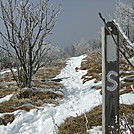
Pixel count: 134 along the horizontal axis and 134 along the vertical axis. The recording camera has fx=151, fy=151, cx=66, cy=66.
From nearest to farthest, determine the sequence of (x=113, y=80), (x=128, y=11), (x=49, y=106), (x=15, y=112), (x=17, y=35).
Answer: (x=113, y=80) < (x=15, y=112) < (x=49, y=106) < (x=17, y=35) < (x=128, y=11)

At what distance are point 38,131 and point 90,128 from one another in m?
1.36

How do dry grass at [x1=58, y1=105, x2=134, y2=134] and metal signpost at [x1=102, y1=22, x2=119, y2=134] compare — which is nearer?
metal signpost at [x1=102, y1=22, x2=119, y2=134]

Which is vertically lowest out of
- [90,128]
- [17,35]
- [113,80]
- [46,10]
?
[90,128]

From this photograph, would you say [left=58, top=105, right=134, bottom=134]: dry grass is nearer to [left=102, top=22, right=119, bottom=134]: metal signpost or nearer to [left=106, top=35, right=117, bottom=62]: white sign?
[left=102, top=22, right=119, bottom=134]: metal signpost

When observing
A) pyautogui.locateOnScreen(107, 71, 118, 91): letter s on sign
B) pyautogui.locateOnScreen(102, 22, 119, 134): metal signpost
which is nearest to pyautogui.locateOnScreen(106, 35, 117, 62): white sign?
pyautogui.locateOnScreen(102, 22, 119, 134): metal signpost

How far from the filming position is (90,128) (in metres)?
3.14

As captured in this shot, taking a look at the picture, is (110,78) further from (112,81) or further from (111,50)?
(111,50)

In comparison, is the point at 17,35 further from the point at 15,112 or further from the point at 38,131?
the point at 38,131

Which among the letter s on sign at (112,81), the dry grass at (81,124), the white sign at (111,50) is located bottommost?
the dry grass at (81,124)

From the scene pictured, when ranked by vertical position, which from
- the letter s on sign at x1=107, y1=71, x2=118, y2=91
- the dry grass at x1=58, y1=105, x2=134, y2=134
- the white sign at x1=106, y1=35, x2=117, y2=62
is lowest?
the dry grass at x1=58, y1=105, x2=134, y2=134

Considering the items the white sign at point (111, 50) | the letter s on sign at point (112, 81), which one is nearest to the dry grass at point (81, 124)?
the letter s on sign at point (112, 81)

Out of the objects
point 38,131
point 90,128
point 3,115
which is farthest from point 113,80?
point 3,115

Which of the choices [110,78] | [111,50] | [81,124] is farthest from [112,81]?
[81,124]

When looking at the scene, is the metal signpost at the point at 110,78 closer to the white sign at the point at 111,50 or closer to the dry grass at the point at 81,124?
the white sign at the point at 111,50
